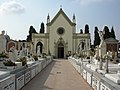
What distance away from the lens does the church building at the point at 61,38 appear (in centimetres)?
6606

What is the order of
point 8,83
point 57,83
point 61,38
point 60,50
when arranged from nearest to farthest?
point 8,83, point 57,83, point 61,38, point 60,50

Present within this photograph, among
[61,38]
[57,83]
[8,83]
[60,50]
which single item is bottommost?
[57,83]

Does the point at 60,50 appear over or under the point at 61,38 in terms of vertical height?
under

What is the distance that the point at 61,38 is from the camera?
218 ft

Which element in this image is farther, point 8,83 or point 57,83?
point 57,83

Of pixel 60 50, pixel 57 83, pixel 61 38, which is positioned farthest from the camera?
pixel 60 50

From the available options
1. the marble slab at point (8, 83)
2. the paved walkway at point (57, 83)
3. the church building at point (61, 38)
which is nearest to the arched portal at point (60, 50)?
the church building at point (61, 38)

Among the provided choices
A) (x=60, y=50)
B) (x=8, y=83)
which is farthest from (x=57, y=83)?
(x=60, y=50)

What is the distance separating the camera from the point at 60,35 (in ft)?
219

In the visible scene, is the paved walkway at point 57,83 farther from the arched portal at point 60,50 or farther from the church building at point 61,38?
the arched portal at point 60,50

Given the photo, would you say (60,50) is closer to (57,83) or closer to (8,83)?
(57,83)

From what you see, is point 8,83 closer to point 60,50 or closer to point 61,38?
point 61,38

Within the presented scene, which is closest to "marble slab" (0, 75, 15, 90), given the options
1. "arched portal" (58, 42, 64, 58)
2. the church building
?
the church building

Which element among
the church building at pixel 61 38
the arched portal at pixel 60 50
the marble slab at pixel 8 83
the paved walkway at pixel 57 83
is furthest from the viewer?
the arched portal at pixel 60 50
